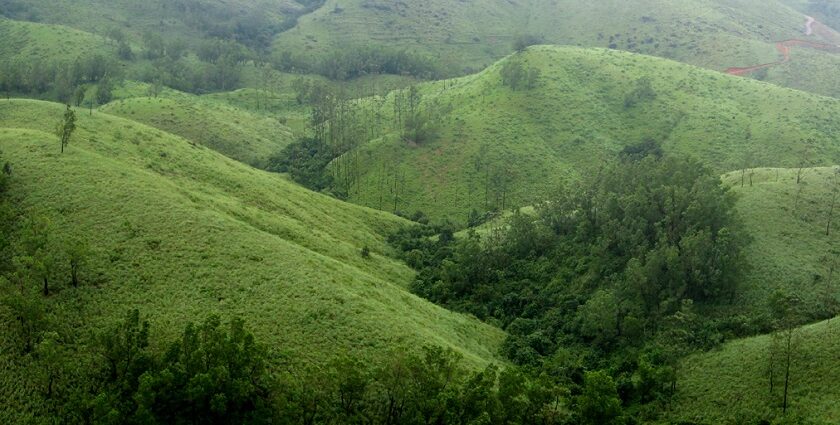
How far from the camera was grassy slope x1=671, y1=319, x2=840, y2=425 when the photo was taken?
→ 170 ft

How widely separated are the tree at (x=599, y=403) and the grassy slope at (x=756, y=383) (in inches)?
344

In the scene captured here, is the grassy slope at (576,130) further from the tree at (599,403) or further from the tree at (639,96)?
the tree at (599,403)

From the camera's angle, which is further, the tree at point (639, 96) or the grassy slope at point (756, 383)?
the tree at point (639, 96)

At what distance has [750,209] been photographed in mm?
86000

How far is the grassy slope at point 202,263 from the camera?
58.5m

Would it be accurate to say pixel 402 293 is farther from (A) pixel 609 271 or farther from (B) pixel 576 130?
(B) pixel 576 130

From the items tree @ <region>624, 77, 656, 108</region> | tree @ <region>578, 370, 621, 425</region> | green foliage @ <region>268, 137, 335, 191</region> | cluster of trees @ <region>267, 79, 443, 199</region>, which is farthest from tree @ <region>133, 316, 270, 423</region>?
tree @ <region>624, 77, 656, 108</region>

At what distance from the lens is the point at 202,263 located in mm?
65125

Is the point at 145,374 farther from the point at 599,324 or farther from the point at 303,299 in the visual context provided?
the point at 599,324

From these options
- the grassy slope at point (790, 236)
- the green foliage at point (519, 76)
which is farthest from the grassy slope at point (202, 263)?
the green foliage at point (519, 76)

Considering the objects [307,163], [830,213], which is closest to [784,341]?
[830,213]

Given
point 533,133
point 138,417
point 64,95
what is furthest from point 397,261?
point 64,95

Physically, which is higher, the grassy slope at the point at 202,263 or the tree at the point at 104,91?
the grassy slope at the point at 202,263

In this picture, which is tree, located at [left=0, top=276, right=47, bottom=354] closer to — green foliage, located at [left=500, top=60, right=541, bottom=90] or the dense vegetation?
the dense vegetation
